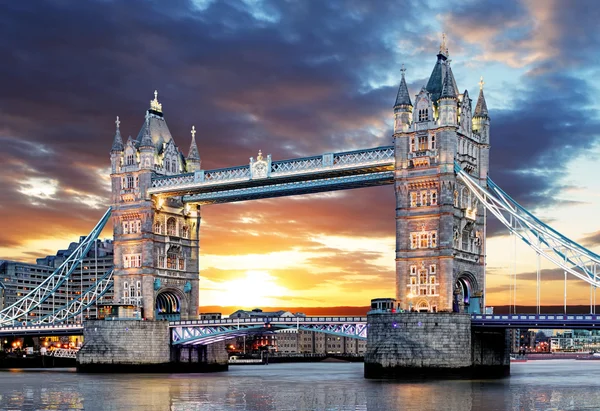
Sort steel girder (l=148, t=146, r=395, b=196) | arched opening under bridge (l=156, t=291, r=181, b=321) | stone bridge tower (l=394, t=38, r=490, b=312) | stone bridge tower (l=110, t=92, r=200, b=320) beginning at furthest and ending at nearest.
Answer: arched opening under bridge (l=156, t=291, r=181, b=321), stone bridge tower (l=110, t=92, r=200, b=320), steel girder (l=148, t=146, r=395, b=196), stone bridge tower (l=394, t=38, r=490, b=312)

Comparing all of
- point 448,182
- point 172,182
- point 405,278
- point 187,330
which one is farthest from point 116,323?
point 448,182

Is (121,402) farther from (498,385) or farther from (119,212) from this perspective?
(119,212)

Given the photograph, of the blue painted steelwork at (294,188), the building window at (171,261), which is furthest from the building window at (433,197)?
the building window at (171,261)

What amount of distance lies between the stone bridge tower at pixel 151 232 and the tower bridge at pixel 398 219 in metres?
0.13

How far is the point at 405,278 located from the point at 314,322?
10645 millimetres

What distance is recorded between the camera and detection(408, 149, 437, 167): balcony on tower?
283 ft

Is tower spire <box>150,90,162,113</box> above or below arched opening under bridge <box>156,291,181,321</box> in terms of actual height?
above

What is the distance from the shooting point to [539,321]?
78.4m

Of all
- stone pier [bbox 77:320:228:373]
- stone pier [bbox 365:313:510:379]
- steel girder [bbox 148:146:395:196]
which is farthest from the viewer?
stone pier [bbox 77:320:228:373]

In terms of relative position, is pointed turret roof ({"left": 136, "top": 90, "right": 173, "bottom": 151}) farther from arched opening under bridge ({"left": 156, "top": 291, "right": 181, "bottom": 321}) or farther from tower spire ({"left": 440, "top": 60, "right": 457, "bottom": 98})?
tower spire ({"left": 440, "top": 60, "right": 457, "bottom": 98})

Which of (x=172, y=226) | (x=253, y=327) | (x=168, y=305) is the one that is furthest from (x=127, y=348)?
(x=172, y=226)

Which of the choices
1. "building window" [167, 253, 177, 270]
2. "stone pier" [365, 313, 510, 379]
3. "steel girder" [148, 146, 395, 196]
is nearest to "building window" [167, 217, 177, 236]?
"building window" [167, 253, 177, 270]

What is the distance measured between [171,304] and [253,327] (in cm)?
1757

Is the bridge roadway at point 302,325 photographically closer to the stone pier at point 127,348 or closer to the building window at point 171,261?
the stone pier at point 127,348
